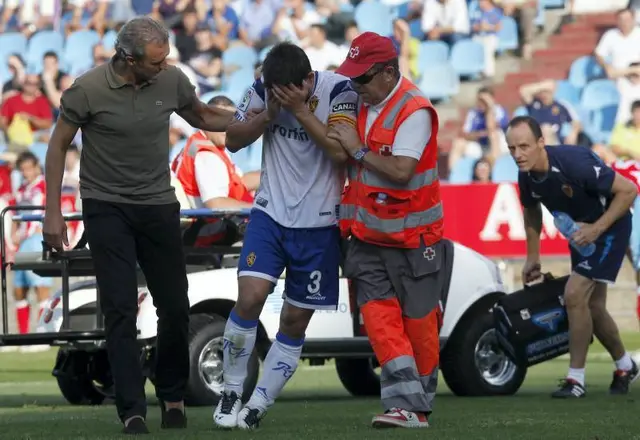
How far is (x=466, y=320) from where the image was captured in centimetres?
1111

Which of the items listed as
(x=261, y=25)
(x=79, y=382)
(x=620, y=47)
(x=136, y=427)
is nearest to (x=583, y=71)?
(x=620, y=47)

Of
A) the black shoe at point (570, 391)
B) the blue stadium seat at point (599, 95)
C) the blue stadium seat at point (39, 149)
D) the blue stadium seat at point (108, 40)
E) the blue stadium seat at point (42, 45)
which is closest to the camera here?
the black shoe at point (570, 391)

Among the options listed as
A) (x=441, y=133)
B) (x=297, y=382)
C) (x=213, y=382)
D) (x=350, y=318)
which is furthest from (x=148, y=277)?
(x=441, y=133)

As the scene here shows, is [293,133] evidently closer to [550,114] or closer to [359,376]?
[359,376]

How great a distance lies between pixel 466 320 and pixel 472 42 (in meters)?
13.6

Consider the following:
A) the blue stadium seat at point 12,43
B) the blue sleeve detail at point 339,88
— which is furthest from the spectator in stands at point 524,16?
the blue sleeve detail at point 339,88

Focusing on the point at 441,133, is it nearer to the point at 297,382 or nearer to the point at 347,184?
the point at 297,382

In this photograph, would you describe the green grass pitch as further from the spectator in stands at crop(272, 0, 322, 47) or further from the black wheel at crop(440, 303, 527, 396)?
the spectator in stands at crop(272, 0, 322, 47)

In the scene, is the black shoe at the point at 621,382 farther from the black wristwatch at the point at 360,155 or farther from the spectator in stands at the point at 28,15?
the spectator in stands at the point at 28,15

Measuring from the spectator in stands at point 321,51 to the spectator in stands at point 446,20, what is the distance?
62.8 inches

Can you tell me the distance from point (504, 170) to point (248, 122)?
13.7m

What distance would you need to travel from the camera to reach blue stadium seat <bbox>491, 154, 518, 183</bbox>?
813 inches

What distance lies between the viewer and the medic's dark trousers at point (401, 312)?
7336mm

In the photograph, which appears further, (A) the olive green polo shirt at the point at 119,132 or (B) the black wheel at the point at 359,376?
(B) the black wheel at the point at 359,376
